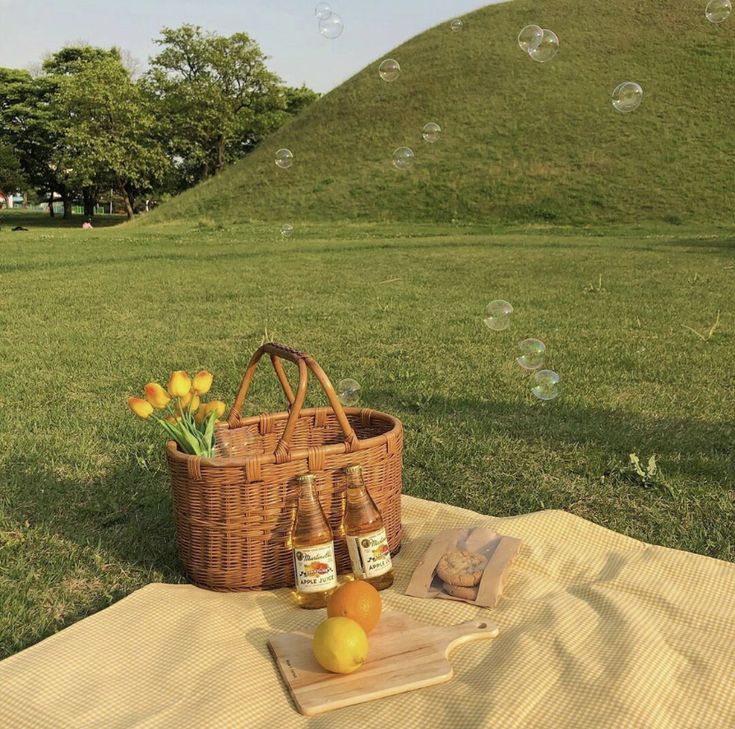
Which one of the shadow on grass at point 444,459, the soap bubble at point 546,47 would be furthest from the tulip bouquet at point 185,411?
the soap bubble at point 546,47

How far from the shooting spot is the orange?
2.49m

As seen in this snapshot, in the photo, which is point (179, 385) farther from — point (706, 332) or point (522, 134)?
point (522, 134)

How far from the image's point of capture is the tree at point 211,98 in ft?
158

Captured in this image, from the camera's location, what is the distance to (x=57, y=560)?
3.17 m

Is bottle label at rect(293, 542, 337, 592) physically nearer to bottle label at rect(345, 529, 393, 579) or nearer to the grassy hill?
bottle label at rect(345, 529, 393, 579)

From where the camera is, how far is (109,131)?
147ft

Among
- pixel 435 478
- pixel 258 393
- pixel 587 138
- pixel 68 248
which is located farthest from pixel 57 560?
pixel 587 138

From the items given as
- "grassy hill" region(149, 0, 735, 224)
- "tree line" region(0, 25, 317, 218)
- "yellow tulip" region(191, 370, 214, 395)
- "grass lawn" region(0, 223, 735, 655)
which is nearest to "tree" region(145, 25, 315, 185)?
"tree line" region(0, 25, 317, 218)

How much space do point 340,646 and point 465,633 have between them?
483mm

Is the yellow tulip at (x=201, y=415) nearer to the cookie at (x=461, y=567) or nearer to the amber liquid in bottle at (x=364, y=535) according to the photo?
the amber liquid in bottle at (x=364, y=535)

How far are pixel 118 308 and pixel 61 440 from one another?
4.81m

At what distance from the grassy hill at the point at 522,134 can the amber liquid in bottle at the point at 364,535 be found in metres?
25.9

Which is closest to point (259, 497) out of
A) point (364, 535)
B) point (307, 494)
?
point (307, 494)

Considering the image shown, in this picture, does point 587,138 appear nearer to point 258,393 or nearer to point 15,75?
point 258,393
